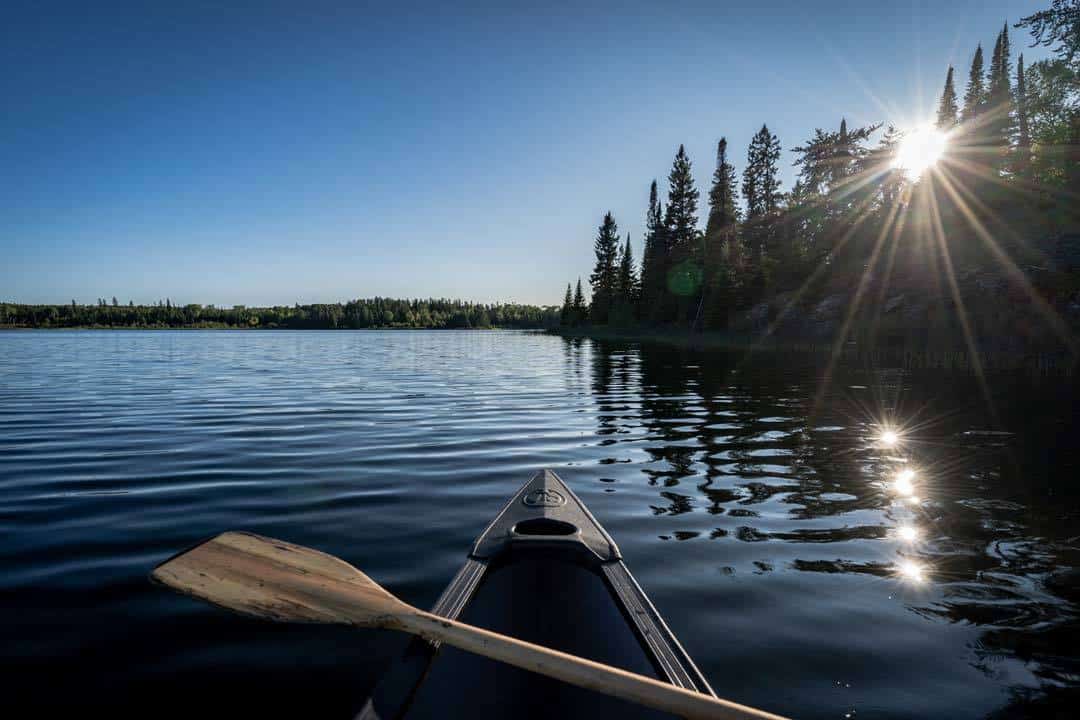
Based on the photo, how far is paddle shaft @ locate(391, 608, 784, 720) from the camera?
176 centimetres

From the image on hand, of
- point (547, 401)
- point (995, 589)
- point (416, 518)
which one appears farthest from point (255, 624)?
point (547, 401)

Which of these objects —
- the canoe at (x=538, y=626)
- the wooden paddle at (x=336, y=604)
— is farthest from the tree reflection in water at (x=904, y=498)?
the wooden paddle at (x=336, y=604)

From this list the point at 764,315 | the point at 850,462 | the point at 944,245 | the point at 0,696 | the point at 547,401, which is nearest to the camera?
the point at 0,696

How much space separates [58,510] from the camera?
5.68 metres

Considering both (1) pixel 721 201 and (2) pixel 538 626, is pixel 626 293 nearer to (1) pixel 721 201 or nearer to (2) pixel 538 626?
(1) pixel 721 201

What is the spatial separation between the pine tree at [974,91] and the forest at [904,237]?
0.83 feet

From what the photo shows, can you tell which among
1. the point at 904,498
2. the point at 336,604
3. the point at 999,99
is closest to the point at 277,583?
the point at 336,604

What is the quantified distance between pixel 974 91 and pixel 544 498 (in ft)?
283

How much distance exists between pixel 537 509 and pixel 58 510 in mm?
5515

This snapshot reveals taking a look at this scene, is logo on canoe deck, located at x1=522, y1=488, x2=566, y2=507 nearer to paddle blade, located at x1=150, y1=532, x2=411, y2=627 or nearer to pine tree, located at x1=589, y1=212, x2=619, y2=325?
paddle blade, located at x1=150, y1=532, x2=411, y2=627

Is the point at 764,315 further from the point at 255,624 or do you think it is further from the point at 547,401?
the point at 255,624

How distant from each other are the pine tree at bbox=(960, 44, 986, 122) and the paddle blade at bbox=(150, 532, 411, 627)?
242 feet

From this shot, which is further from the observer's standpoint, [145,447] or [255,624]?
[145,447]

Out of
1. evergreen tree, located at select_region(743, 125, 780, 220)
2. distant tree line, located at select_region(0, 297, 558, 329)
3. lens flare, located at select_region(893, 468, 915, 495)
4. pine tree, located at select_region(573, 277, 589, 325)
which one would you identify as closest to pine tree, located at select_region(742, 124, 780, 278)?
evergreen tree, located at select_region(743, 125, 780, 220)
